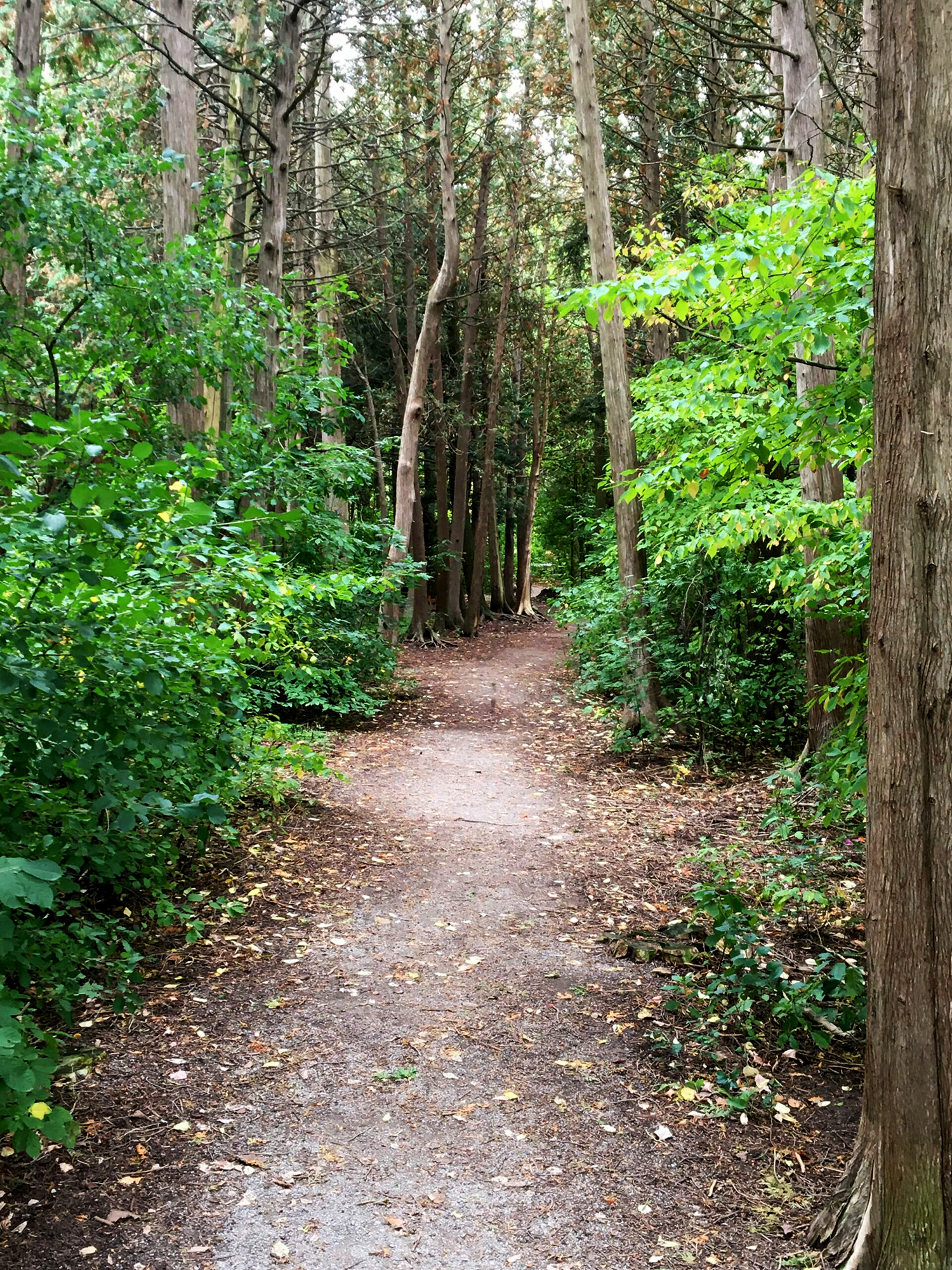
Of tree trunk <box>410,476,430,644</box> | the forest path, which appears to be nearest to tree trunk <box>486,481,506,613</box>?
tree trunk <box>410,476,430,644</box>

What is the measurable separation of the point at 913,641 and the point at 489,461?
19.3m

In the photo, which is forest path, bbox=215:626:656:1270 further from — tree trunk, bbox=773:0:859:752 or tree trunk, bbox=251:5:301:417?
tree trunk, bbox=251:5:301:417

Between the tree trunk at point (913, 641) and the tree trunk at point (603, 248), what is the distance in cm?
688

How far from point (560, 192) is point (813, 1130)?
71.4 feet

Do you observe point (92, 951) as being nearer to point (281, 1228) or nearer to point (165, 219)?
point (281, 1228)

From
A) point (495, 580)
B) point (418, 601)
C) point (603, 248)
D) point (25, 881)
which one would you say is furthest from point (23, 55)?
point (495, 580)

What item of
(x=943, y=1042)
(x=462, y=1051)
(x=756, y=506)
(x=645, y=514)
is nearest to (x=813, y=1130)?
(x=943, y=1042)

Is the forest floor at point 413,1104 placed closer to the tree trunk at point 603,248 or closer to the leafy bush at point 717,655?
the leafy bush at point 717,655

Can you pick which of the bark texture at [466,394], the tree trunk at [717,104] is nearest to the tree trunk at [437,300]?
the bark texture at [466,394]

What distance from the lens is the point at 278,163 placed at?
342 inches

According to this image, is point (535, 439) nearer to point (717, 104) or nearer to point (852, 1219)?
point (717, 104)

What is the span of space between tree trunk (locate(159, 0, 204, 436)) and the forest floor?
5.17 m

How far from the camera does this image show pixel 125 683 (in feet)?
10.4

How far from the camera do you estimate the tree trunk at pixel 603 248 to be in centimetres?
944
